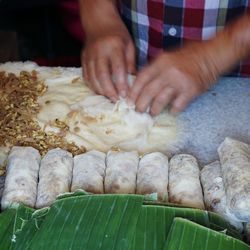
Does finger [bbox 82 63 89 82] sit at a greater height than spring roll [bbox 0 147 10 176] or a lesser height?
greater

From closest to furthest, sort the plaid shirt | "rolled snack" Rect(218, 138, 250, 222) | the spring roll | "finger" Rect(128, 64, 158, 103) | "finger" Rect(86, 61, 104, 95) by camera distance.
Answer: "rolled snack" Rect(218, 138, 250, 222) < the spring roll < "finger" Rect(128, 64, 158, 103) < "finger" Rect(86, 61, 104, 95) < the plaid shirt

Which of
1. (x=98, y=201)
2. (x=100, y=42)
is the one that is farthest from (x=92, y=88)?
(x=98, y=201)

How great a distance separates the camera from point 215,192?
1.34m

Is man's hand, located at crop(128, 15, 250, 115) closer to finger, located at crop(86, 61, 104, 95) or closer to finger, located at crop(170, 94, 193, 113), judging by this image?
finger, located at crop(170, 94, 193, 113)

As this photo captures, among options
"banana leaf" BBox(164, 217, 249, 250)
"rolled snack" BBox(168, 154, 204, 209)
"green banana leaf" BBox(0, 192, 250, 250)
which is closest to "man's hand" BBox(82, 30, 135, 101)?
"rolled snack" BBox(168, 154, 204, 209)

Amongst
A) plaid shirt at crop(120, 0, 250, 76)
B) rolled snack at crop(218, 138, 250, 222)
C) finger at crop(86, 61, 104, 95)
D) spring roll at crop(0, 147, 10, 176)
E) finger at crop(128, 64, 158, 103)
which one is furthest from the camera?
plaid shirt at crop(120, 0, 250, 76)

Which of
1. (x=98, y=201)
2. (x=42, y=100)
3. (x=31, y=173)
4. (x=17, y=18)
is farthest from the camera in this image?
(x=17, y=18)

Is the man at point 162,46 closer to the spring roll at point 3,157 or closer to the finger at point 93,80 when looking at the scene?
the finger at point 93,80

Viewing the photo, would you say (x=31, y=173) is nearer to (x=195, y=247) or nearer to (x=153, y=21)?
(x=195, y=247)

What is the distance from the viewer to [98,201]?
1.20 metres

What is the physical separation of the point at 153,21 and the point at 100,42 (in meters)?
0.27

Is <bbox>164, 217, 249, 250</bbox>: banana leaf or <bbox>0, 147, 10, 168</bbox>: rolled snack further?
<bbox>0, 147, 10, 168</bbox>: rolled snack

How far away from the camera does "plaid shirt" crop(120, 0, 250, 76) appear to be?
1879 millimetres

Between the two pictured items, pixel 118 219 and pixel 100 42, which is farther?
pixel 100 42
